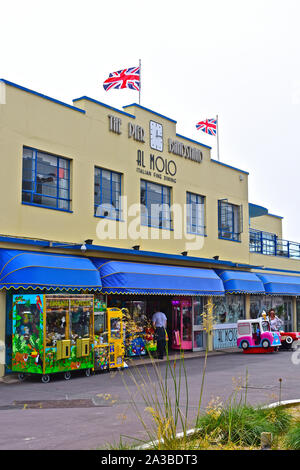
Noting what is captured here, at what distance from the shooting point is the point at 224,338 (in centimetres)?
2508

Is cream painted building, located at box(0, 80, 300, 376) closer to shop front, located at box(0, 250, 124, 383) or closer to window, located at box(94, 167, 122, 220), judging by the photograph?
window, located at box(94, 167, 122, 220)

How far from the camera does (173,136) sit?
22.6 meters

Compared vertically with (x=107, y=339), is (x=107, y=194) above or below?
above

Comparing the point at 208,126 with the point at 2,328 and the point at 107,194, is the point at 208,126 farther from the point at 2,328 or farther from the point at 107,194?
the point at 2,328

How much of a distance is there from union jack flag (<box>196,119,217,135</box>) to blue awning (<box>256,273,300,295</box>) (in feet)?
24.7

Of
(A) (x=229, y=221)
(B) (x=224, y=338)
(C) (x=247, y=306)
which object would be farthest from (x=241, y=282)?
(A) (x=229, y=221)

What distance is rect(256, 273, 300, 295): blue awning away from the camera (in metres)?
27.5

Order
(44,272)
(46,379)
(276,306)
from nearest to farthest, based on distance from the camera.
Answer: (46,379) → (44,272) → (276,306)

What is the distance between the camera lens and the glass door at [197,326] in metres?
23.5

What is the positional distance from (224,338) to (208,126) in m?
10.2

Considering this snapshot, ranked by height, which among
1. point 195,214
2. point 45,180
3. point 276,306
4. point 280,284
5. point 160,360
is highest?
point 45,180

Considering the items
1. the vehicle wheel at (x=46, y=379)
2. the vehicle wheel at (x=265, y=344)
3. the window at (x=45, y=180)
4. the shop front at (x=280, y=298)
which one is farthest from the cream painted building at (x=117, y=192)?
the vehicle wheel at (x=265, y=344)

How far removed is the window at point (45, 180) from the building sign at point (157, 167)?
3663 mm
